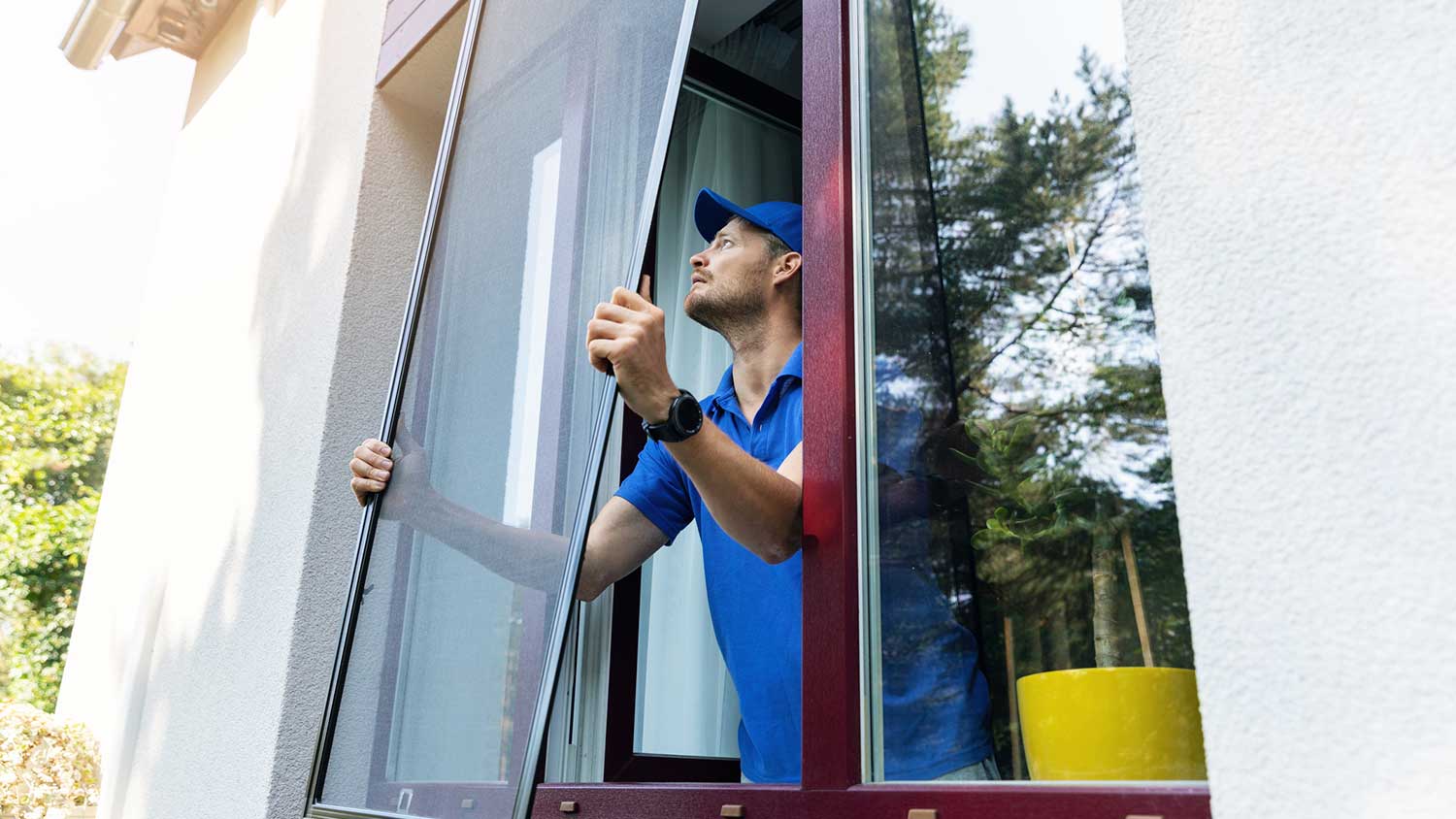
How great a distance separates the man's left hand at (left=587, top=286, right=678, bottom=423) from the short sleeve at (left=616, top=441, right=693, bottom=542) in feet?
2.44

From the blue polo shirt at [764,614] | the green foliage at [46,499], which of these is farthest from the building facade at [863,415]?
the green foliage at [46,499]

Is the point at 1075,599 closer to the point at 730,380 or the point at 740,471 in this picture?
the point at 740,471

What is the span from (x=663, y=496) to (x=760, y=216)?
656mm

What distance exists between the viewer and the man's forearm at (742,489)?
5.31ft

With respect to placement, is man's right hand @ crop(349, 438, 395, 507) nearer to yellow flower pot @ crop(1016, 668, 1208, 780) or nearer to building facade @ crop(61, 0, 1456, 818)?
building facade @ crop(61, 0, 1456, 818)

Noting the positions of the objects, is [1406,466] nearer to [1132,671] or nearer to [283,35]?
[1132,671]

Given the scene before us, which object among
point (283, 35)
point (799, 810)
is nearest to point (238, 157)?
point (283, 35)

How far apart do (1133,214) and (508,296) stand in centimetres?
116

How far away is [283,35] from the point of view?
4555mm

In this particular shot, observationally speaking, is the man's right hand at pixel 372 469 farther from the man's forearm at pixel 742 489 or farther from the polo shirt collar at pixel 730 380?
the man's forearm at pixel 742 489

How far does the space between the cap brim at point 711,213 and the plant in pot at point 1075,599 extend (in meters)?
1.13

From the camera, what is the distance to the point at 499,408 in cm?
212

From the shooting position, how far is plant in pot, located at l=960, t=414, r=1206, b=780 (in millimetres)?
1210

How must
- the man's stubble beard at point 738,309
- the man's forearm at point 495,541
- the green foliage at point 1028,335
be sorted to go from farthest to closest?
the man's stubble beard at point 738,309, the man's forearm at point 495,541, the green foliage at point 1028,335
